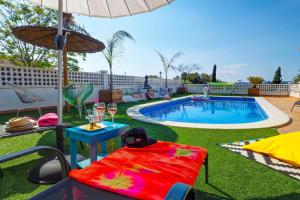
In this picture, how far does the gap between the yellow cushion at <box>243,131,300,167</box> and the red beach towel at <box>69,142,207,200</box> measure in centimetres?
153

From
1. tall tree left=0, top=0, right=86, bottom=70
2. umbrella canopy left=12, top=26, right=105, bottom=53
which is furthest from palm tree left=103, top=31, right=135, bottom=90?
tall tree left=0, top=0, right=86, bottom=70

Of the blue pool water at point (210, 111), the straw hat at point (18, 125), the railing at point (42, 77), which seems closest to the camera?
the straw hat at point (18, 125)

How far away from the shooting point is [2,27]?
13.4 meters

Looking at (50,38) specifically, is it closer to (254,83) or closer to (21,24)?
(21,24)

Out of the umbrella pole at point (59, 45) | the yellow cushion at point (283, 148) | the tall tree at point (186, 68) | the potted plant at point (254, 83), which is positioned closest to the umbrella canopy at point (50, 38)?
the umbrella pole at point (59, 45)

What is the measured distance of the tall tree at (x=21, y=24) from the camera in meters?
13.0

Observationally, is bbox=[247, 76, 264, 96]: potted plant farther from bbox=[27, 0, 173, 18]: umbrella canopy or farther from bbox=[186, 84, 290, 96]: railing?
bbox=[27, 0, 173, 18]: umbrella canopy

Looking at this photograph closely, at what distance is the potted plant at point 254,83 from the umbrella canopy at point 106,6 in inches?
659

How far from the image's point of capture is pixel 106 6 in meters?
2.73

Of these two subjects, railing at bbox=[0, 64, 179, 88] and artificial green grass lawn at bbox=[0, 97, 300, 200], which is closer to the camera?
artificial green grass lawn at bbox=[0, 97, 300, 200]

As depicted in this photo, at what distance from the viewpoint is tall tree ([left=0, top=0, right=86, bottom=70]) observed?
1304cm

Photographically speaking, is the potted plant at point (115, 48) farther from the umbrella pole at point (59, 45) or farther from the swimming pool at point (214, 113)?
the umbrella pole at point (59, 45)

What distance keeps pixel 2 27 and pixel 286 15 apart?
20520mm

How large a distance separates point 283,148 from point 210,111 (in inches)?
276
